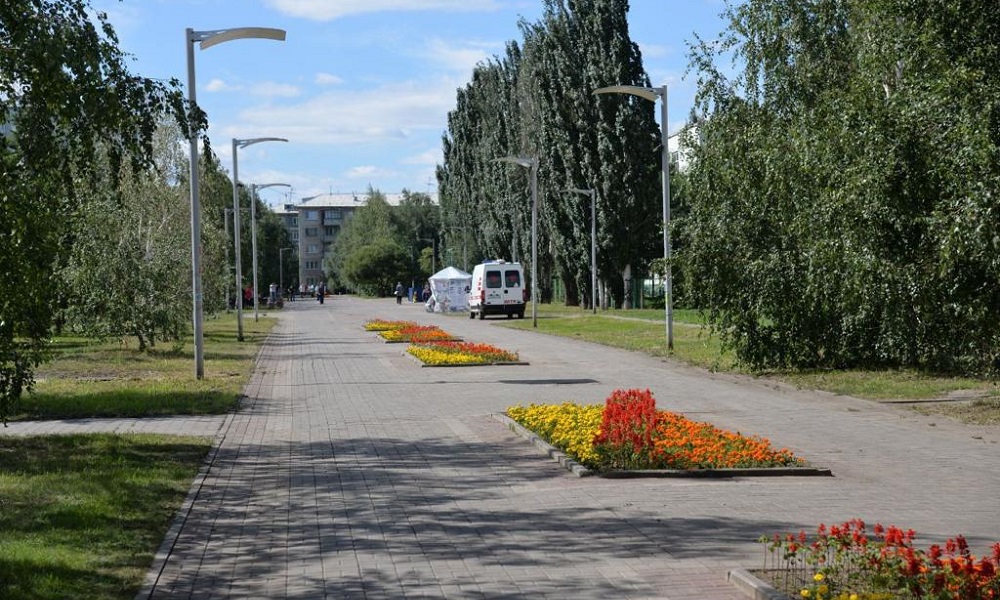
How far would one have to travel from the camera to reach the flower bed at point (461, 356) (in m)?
24.9

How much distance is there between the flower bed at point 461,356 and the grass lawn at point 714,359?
12.8ft

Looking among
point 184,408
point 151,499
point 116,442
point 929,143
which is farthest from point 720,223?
point 151,499

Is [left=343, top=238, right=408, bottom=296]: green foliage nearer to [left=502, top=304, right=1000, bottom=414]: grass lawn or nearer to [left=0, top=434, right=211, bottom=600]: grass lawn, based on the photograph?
[left=502, top=304, right=1000, bottom=414]: grass lawn

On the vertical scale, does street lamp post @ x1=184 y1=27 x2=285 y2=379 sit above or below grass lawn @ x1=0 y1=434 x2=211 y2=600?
above

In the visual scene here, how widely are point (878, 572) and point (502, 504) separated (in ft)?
12.0

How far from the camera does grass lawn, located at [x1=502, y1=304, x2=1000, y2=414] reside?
17344mm

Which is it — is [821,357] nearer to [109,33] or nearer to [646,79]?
[109,33]

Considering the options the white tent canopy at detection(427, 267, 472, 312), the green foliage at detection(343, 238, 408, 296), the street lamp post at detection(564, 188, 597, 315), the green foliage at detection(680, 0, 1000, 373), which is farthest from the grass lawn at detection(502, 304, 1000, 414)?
the green foliage at detection(343, 238, 408, 296)

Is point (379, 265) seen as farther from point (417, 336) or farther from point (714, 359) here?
point (714, 359)

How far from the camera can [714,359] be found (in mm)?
24875

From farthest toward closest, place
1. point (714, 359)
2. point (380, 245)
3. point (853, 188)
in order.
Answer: point (380, 245) < point (714, 359) < point (853, 188)

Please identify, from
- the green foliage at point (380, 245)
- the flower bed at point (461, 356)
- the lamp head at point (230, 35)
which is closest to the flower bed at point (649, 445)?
the lamp head at point (230, 35)

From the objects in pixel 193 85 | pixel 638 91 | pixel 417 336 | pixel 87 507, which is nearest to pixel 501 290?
pixel 417 336

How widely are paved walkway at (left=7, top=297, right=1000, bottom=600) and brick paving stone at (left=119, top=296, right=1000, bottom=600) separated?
24mm
